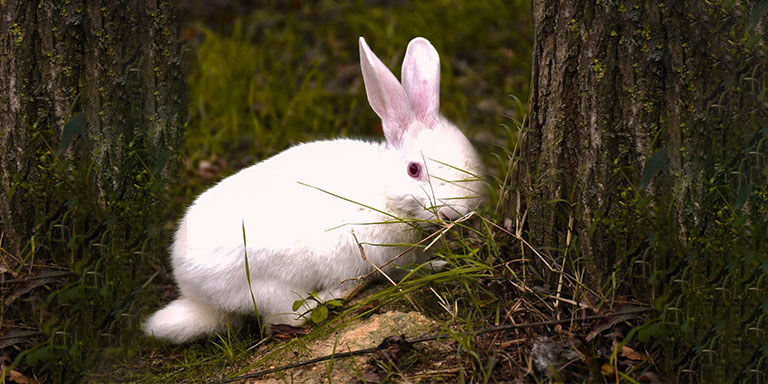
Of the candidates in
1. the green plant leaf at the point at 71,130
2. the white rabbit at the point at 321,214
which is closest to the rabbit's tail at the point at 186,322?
the white rabbit at the point at 321,214

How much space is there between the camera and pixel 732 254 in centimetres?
259

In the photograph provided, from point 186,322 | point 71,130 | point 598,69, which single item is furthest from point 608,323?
point 71,130

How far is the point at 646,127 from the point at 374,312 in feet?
4.18

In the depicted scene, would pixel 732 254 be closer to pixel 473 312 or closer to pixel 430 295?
pixel 473 312

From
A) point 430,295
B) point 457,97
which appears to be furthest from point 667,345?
point 457,97

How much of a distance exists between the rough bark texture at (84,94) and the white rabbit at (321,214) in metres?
0.46

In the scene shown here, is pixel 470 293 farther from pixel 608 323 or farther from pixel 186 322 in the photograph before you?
pixel 186 322

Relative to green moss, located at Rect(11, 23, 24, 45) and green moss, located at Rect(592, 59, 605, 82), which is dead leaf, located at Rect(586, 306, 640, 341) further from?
green moss, located at Rect(11, 23, 24, 45)

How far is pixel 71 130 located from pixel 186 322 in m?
0.97

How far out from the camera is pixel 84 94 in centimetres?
305

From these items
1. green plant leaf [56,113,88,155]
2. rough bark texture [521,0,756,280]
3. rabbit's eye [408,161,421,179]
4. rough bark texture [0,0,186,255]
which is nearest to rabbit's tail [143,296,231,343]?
rough bark texture [0,0,186,255]

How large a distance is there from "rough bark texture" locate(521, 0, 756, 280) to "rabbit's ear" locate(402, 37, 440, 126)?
1.76ft

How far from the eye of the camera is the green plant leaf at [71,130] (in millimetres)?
2972

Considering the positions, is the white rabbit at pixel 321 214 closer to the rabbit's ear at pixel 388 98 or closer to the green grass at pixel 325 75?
the rabbit's ear at pixel 388 98
